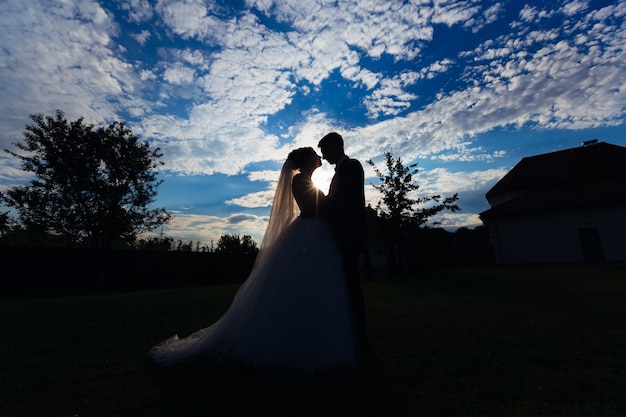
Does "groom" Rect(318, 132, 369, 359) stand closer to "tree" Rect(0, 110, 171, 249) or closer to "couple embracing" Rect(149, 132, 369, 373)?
"couple embracing" Rect(149, 132, 369, 373)

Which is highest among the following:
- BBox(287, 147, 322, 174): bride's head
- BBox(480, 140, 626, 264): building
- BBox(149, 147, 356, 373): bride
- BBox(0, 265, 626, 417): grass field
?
BBox(480, 140, 626, 264): building

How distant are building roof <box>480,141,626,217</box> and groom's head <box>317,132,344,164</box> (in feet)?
84.3

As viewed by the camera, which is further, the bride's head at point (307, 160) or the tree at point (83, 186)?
the tree at point (83, 186)

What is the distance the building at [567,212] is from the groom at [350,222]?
2575 cm

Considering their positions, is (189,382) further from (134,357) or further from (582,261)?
(582,261)

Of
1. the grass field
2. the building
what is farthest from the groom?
the building

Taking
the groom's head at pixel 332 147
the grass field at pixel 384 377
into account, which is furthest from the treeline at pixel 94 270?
the groom's head at pixel 332 147

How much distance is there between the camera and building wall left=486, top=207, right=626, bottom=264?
21656mm

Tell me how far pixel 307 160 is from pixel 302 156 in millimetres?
102

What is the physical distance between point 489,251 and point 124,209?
30.6 meters

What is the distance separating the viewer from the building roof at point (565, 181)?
23016mm

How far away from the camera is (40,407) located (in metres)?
2.32

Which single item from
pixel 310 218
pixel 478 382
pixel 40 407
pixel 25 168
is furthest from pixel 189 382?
pixel 25 168

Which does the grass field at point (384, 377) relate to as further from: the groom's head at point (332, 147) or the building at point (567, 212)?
the building at point (567, 212)
